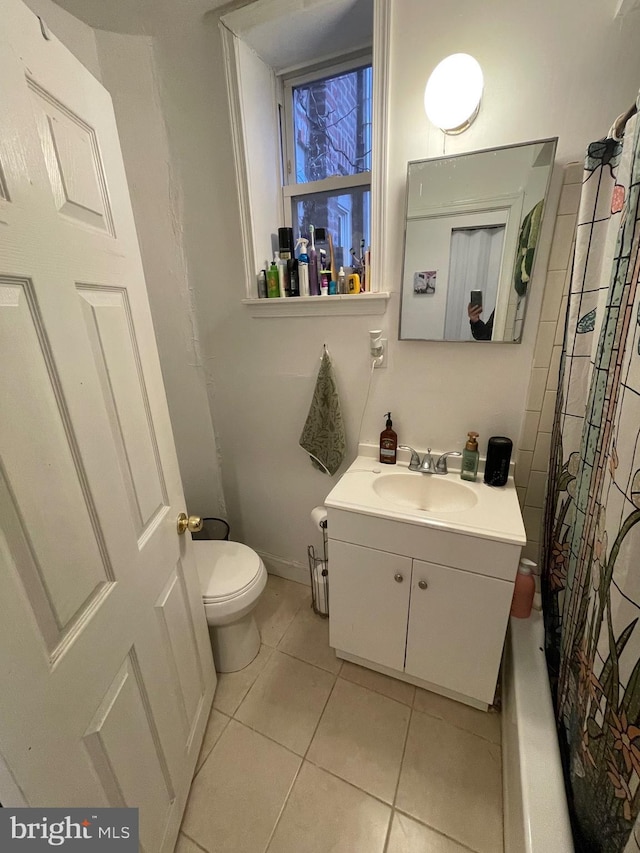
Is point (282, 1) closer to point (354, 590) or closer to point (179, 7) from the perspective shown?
point (179, 7)

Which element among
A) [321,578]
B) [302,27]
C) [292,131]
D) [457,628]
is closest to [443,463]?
[457,628]

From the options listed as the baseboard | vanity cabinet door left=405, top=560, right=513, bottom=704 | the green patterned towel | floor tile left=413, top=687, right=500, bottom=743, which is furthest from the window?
floor tile left=413, top=687, right=500, bottom=743

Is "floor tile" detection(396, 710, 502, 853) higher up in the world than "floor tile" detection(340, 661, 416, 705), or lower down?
lower down

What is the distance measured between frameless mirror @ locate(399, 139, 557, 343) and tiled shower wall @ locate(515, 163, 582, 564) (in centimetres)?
7

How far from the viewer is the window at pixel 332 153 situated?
1319 mm

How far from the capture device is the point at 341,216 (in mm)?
1426

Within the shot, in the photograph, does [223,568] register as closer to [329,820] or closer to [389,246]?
[329,820]

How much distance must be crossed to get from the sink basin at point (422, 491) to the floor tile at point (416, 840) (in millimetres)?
896

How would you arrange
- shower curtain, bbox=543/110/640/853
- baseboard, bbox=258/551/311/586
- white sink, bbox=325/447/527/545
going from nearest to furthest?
shower curtain, bbox=543/110/640/853, white sink, bbox=325/447/527/545, baseboard, bbox=258/551/311/586

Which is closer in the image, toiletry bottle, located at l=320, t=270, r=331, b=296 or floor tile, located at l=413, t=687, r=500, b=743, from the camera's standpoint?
floor tile, located at l=413, t=687, r=500, b=743

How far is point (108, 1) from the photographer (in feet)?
3.65

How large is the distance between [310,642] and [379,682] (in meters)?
0.33

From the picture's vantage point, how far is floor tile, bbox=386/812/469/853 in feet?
3.12

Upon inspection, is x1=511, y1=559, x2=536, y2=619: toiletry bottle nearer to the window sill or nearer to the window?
the window sill
